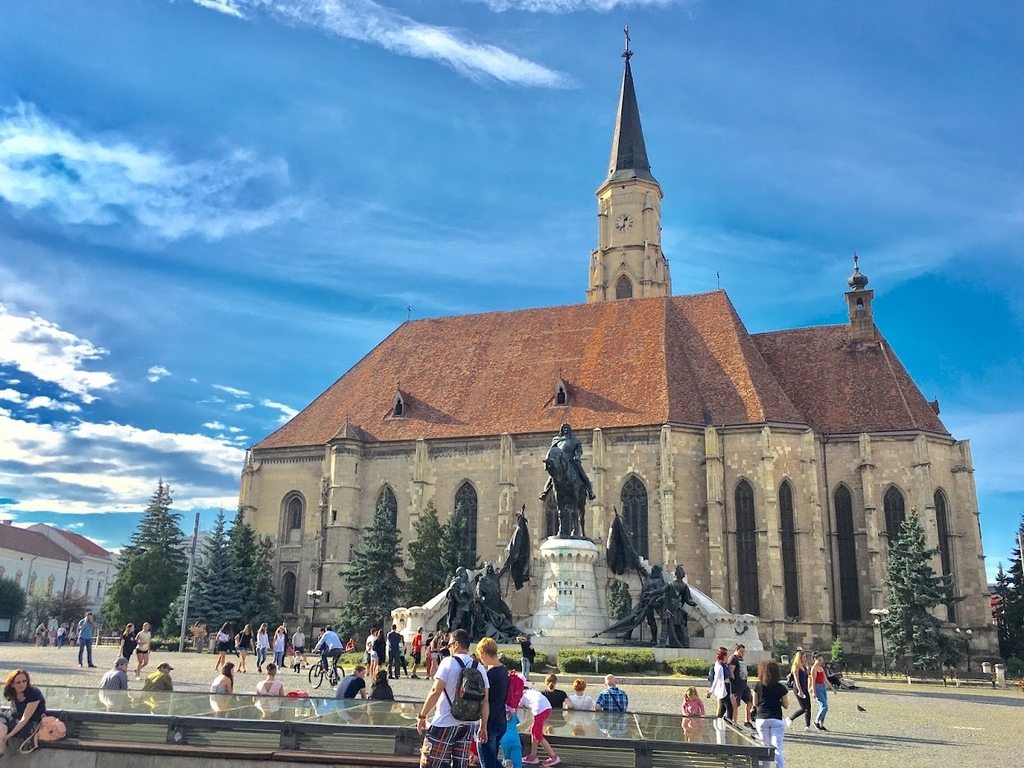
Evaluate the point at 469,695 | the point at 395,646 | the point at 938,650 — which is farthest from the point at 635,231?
the point at 469,695

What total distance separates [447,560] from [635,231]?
2753 cm

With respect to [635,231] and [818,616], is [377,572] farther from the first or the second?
[635,231]

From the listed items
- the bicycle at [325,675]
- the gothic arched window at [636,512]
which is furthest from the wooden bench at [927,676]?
the bicycle at [325,675]

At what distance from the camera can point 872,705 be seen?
18.8 meters

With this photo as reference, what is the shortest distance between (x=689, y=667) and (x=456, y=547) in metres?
16.9

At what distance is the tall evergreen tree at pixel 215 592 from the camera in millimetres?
38219

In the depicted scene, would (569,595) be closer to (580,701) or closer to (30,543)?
(580,701)

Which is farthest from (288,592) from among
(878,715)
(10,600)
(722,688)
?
(722,688)

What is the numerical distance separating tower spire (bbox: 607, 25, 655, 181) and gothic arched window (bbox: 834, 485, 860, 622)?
26660mm

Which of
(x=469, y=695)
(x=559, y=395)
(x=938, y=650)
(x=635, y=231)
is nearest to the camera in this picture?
(x=469, y=695)

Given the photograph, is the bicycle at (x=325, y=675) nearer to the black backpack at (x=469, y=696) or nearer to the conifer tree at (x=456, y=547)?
the black backpack at (x=469, y=696)

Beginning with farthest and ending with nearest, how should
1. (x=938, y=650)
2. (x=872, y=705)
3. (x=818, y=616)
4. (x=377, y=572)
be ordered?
(x=377, y=572)
(x=818, y=616)
(x=938, y=650)
(x=872, y=705)

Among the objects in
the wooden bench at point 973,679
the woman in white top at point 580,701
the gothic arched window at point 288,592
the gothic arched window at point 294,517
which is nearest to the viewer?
the woman in white top at point 580,701

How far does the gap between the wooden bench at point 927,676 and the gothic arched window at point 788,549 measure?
6.65 m
